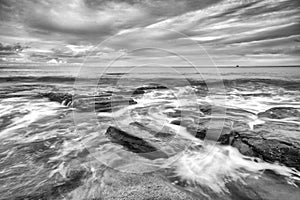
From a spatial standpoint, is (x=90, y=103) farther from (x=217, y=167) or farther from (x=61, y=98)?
(x=217, y=167)

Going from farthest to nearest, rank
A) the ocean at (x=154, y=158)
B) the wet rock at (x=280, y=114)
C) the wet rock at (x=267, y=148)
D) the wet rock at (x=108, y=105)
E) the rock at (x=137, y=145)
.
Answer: the wet rock at (x=108, y=105), the wet rock at (x=280, y=114), the rock at (x=137, y=145), the wet rock at (x=267, y=148), the ocean at (x=154, y=158)

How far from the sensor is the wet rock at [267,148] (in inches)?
139

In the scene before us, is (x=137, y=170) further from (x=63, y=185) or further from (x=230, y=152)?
(x=230, y=152)

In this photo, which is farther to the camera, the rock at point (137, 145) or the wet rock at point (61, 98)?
the wet rock at point (61, 98)

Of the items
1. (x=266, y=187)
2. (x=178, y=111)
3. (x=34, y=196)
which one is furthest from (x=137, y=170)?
(x=178, y=111)

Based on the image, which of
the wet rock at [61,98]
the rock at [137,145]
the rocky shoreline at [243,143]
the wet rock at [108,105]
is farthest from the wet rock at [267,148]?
the wet rock at [61,98]

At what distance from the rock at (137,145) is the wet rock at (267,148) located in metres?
1.96

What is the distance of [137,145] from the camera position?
412 cm

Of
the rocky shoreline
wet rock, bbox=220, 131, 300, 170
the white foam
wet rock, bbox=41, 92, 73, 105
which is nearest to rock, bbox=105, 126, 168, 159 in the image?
the rocky shoreline

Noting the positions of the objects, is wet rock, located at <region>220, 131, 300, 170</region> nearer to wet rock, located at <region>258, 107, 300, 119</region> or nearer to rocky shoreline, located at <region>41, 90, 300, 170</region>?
rocky shoreline, located at <region>41, 90, 300, 170</region>

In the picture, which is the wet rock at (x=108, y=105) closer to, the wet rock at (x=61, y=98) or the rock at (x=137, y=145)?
the wet rock at (x=61, y=98)

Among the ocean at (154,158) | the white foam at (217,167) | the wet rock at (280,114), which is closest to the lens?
the ocean at (154,158)

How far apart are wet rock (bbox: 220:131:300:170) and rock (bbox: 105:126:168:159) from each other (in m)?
1.96

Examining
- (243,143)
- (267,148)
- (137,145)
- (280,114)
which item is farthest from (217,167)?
(280,114)
